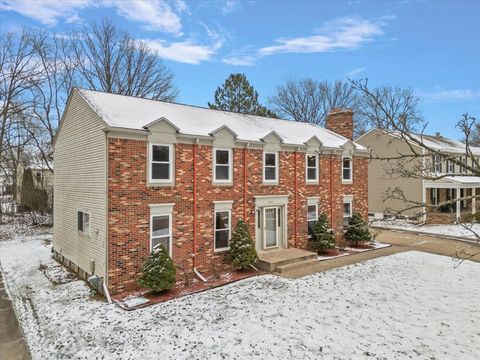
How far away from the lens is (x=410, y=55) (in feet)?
39.4

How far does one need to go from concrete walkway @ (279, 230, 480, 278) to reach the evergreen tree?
17.9 metres

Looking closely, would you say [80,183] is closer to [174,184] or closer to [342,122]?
[174,184]

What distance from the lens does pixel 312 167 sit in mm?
16203

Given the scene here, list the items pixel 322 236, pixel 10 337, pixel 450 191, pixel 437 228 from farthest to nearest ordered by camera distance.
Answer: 1. pixel 450 191
2. pixel 437 228
3. pixel 322 236
4. pixel 10 337

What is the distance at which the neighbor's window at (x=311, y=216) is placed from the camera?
1595 centimetres

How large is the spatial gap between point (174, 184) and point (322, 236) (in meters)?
7.86

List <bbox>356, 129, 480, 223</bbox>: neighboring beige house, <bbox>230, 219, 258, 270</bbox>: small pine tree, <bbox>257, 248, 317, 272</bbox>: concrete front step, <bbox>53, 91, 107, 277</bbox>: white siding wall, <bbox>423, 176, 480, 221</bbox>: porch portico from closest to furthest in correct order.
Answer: <bbox>53, 91, 107, 277</bbox>: white siding wall, <bbox>230, 219, 258, 270</bbox>: small pine tree, <bbox>257, 248, 317, 272</bbox>: concrete front step, <bbox>423, 176, 480, 221</bbox>: porch portico, <bbox>356, 129, 480, 223</bbox>: neighboring beige house

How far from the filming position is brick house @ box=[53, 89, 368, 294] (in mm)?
10383

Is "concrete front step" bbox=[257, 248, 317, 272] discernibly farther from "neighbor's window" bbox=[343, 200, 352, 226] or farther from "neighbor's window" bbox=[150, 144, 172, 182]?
"neighbor's window" bbox=[150, 144, 172, 182]

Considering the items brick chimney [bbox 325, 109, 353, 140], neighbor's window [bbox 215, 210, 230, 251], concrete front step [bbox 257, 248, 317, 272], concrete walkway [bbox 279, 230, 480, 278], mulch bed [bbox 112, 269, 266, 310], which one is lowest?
concrete walkway [bbox 279, 230, 480, 278]

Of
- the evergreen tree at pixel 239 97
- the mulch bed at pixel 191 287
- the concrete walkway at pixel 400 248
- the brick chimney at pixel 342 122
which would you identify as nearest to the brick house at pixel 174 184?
the mulch bed at pixel 191 287

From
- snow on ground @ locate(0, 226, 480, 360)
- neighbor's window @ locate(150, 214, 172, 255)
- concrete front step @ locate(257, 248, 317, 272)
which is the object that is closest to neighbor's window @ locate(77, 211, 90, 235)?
snow on ground @ locate(0, 226, 480, 360)

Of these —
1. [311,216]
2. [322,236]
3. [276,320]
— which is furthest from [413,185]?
[276,320]

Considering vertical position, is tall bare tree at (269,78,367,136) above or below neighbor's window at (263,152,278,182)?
above
